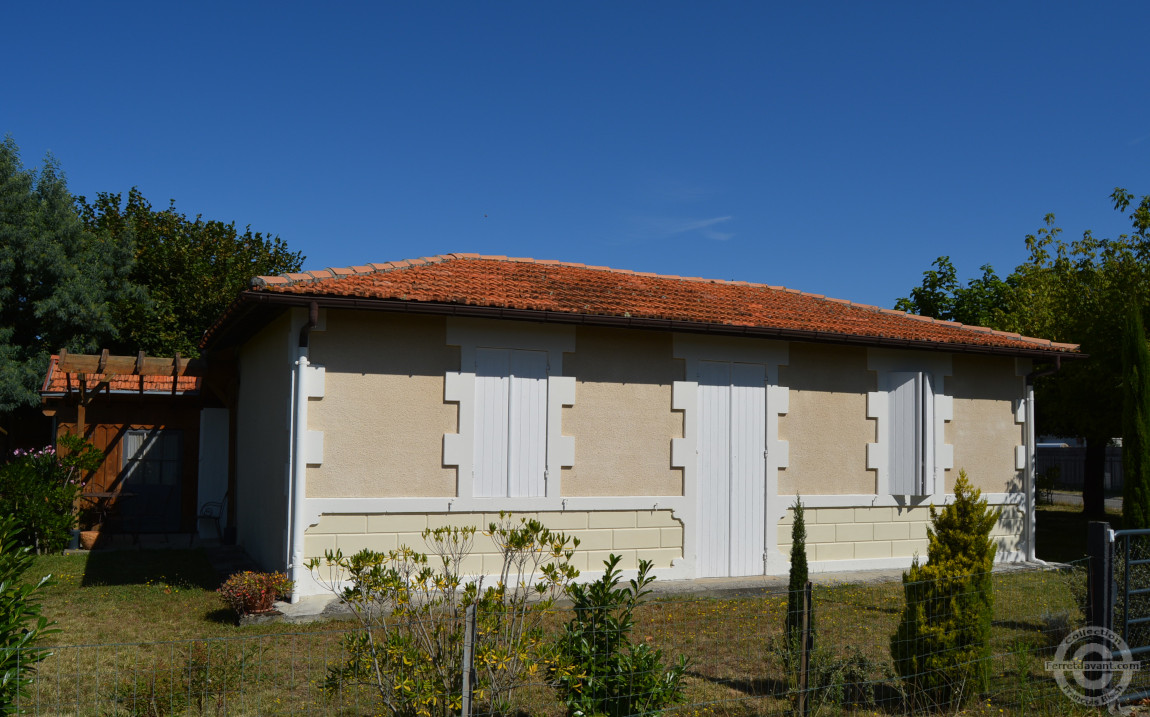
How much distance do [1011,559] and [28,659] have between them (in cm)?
1227

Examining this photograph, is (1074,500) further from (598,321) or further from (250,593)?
(250,593)

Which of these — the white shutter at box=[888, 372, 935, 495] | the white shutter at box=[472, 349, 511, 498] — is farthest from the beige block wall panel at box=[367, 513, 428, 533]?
the white shutter at box=[888, 372, 935, 495]

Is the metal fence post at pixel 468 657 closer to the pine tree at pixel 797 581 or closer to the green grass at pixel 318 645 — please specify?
the green grass at pixel 318 645

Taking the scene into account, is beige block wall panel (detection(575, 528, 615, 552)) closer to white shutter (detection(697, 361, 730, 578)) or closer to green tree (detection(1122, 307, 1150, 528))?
white shutter (detection(697, 361, 730, 578))

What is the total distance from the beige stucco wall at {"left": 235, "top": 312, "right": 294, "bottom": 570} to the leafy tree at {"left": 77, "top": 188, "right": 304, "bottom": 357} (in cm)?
879

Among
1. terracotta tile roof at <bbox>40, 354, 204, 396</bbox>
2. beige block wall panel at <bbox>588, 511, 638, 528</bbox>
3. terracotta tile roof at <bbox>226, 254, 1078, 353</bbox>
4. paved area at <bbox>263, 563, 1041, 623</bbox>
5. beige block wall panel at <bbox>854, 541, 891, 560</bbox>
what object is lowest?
paved area at <bbox>263, 563, 1041, 623</bbox>

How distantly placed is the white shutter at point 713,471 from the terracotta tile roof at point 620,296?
34.0 inches

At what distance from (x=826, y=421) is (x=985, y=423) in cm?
278

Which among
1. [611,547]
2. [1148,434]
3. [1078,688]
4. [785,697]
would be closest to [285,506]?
[611,547]

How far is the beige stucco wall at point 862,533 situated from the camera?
10969 mm

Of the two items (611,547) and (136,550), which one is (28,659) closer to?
(611,547)

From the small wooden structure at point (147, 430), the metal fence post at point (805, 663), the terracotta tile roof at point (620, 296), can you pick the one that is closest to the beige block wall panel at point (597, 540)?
the terracotta tile roof at point (620, 296)

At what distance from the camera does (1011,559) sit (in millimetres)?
12180

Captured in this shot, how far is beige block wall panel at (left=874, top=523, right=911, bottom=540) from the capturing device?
37.6 feet
